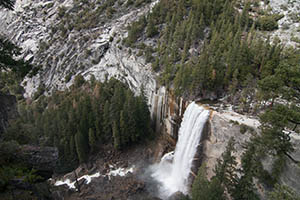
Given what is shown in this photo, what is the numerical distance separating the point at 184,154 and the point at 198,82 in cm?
1004

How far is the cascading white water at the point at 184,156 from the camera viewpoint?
71.6ft

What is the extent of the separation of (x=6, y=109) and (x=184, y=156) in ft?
64.6

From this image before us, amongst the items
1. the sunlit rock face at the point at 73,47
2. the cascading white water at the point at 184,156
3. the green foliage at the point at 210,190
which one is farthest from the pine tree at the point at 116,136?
the green foliage at the point at 210,190

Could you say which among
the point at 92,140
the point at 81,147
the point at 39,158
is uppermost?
the point at 39,158

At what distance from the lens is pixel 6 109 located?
10.6 m

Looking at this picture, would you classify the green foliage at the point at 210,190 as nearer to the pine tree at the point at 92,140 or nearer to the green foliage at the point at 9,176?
the green foliage at the point at 9,176

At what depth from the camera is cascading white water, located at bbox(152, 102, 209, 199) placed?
2181 centimetres

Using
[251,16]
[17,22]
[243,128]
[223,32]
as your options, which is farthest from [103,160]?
[17,22]

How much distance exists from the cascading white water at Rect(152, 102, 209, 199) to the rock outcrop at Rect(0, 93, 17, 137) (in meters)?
17.5

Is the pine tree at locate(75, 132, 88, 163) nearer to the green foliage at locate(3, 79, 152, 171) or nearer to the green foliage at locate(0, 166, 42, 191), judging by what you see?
the green foliage at locate(3, 79, 152, 171)

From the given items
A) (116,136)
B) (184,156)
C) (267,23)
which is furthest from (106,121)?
(267,23)

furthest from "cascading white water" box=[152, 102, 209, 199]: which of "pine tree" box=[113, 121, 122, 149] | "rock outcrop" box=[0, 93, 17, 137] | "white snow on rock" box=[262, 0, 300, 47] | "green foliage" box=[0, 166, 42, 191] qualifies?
"white snow on rock" box=[262, 0, 300, 47]

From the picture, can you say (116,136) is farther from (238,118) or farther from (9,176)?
(9,176)

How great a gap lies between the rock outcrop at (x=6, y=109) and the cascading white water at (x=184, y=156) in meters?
17.5
